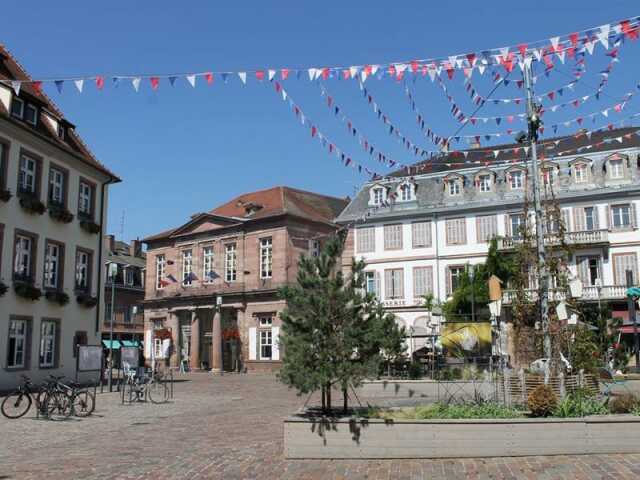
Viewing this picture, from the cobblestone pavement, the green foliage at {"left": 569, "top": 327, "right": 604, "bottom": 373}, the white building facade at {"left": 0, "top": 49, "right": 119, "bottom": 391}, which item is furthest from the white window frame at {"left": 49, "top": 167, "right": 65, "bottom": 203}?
the green foliage at {"left": 569, "top": 327, "right": 604, "bottom": 373}

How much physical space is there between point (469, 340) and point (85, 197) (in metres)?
18.3

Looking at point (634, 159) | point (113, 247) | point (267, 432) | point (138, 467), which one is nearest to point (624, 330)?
point (634, 159)

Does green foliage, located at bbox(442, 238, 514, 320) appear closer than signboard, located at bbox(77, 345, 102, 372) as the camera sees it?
No

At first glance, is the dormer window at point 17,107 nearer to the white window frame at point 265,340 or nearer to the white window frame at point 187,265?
the white window frame at point 265,340

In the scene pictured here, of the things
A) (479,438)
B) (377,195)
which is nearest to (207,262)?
(377,195)

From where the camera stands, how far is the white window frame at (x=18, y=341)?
24.6 m

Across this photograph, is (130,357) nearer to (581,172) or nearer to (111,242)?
(581,172)

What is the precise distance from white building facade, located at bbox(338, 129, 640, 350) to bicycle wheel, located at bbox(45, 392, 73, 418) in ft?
67.4

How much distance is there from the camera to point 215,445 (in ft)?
36.2

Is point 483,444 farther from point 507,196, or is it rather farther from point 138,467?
point 507,196

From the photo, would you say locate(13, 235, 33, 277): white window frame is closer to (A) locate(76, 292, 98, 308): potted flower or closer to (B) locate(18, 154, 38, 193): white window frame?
(B) locate(18, 154, 38, 193): white window frame

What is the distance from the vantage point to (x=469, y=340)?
27.7 m

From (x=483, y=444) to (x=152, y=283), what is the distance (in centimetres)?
4602

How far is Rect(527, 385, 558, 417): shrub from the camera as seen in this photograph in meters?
9.62
